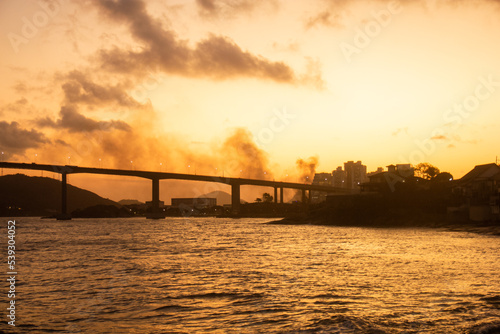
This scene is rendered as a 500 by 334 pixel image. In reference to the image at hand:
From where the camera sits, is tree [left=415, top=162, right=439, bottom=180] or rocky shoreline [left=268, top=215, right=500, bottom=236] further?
tree [left=415, top=162, right=439, bottom=180]

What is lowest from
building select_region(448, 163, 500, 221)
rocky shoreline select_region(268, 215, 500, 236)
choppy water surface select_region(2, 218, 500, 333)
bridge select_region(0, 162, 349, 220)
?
rocky shoreline select_region(268, 215, 500, 236)

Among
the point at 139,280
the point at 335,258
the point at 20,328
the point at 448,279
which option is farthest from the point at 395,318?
the point at 335,258

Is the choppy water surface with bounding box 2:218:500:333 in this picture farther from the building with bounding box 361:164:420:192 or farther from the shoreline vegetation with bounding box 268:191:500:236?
the building with bounding box 361:164:420:192

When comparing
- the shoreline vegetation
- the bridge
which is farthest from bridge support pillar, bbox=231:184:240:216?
the shoreline vegetation

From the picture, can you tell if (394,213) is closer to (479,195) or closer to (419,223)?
(419,223)

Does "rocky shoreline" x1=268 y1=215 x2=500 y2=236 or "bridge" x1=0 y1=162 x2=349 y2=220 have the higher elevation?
"bridge" x1=0 y1=162 x2=349 y2=220

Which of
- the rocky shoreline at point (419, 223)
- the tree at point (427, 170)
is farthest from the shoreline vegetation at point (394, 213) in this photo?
the tree at point (427, 170)

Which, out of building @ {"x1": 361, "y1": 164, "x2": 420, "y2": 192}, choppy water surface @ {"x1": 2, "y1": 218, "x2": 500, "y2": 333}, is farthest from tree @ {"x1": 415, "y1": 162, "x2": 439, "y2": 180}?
choppy water surface @ {"x1": 2, "y1": 218, "x2": 500, "y2": 333}

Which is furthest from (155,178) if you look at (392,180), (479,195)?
(479,195)

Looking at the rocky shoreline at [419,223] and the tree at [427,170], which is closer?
the rocky shoreline at [419,223]

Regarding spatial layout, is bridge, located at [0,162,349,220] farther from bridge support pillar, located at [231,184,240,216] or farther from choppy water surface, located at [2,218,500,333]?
choppy water surface, located at [2,218,500,333]

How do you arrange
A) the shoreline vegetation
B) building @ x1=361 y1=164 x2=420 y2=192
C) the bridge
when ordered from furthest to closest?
the bridge → building @ x1=361 y1=164 x2=420 y2=192 → the shoreline vegetation

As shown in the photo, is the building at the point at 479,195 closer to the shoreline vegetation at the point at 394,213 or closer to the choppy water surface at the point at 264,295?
the shoreline vegetation at the point at 394,213

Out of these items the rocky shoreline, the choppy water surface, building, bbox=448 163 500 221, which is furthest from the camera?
building, bbox=448 163 500 221
